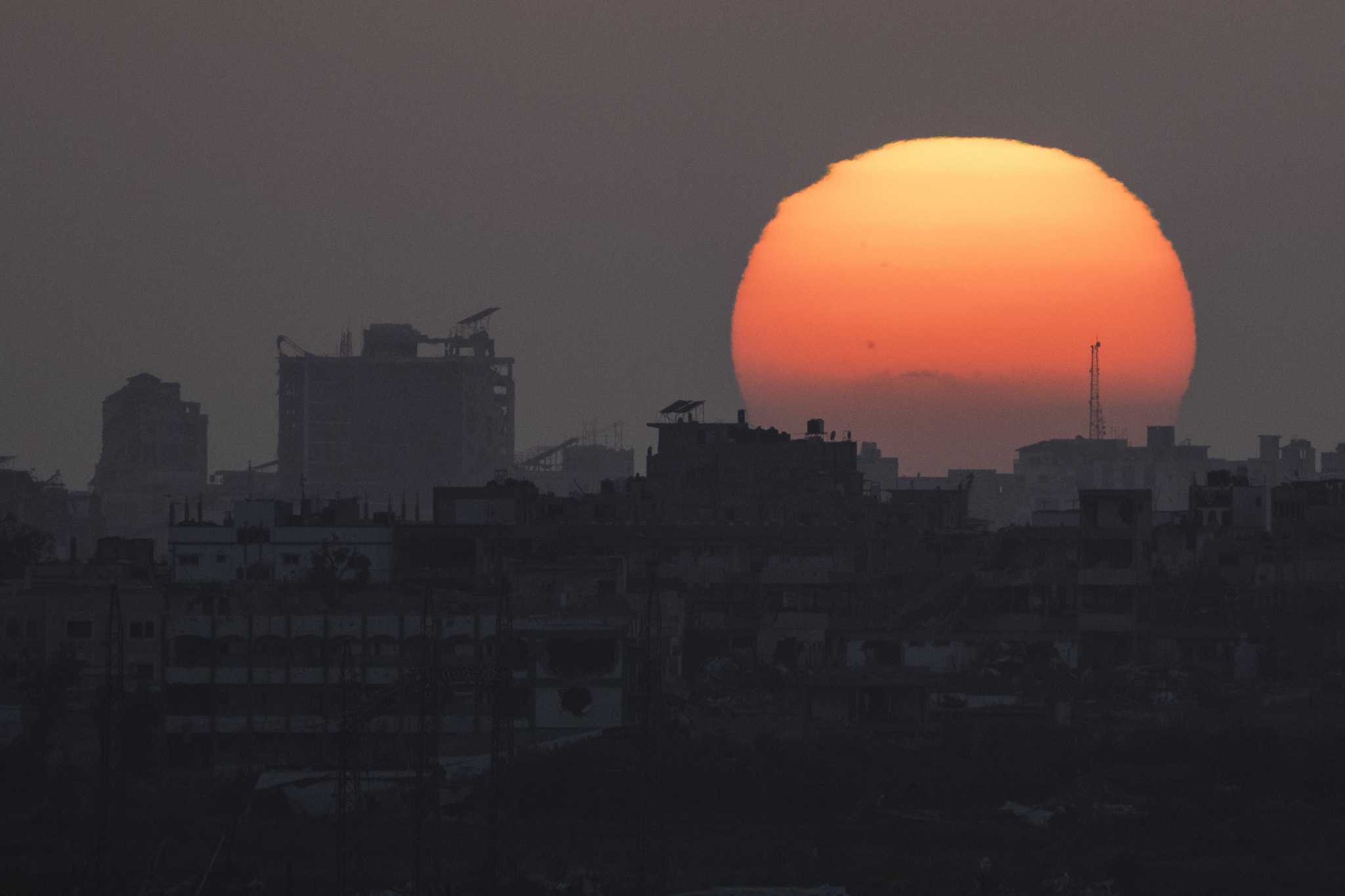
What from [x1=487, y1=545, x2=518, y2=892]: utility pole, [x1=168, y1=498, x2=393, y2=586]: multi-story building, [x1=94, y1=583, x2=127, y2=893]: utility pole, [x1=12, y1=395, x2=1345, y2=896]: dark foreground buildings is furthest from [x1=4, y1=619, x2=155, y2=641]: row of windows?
[x1=487, y1=545, x2=518, y2=892]: utility pole

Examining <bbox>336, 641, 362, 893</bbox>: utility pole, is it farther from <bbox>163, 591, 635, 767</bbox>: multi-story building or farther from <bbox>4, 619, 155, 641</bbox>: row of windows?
<bbox>4, 619, 155, 641</bbox>: row of windows

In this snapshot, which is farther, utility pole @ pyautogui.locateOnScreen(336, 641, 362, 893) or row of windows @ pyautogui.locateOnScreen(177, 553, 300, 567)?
row of windows @ pyautogui.locateOnScreen(177, 553, 300, 567)

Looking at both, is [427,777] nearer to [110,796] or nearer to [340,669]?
[110,796]

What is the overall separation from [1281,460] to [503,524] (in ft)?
289

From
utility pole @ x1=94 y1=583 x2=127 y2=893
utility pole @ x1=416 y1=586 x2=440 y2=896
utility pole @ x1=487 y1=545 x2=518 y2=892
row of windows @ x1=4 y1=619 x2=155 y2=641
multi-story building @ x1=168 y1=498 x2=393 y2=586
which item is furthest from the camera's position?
multi-story building @ x1=168 y1=498 x2=393 y2=586

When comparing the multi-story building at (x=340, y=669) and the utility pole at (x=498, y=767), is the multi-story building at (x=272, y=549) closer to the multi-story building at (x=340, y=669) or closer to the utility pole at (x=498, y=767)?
the multi-story building at (x=340, y=669)

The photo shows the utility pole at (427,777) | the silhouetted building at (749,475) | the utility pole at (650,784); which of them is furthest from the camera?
the silhouetted building at (749,475)

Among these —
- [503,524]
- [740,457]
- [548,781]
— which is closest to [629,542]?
[503,524]

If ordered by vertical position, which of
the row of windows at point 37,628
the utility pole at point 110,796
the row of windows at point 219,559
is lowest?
the utility pole at point 110,796

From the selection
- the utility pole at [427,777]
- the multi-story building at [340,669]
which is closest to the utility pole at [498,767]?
the utility pole at [427,777]

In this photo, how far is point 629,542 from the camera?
87.6 m

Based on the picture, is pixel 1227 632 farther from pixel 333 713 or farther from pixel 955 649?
pixel 333 713

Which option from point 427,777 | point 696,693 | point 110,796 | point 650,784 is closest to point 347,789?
point 427,777


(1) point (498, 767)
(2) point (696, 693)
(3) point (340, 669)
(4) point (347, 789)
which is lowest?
(4) point (347, 789)
